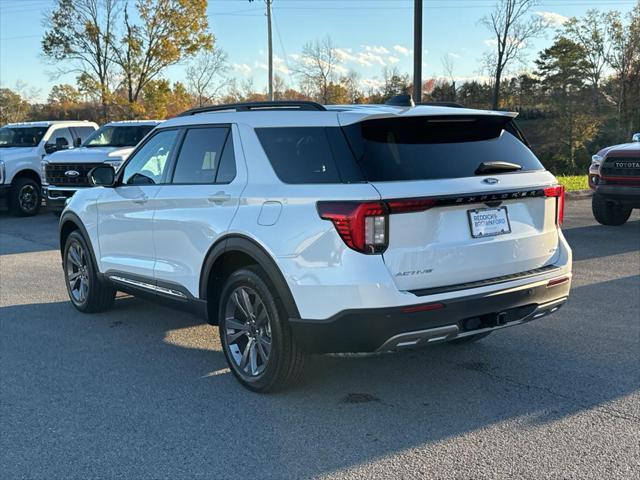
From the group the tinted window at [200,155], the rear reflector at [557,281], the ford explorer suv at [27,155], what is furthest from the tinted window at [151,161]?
the ford explorer suv at [27,155]

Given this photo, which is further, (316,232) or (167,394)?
(167,394)

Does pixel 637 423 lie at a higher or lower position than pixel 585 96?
lower

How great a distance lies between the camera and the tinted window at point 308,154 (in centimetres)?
380

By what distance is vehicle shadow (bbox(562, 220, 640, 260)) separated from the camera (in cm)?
940

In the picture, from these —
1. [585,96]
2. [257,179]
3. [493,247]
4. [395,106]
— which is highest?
[585,96]

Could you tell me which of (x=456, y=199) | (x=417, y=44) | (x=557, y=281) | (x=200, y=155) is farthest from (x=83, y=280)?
(x=417, y=44)

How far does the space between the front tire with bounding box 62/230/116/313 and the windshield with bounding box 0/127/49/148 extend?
33.1 feet

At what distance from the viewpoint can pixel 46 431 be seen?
3.83 metres

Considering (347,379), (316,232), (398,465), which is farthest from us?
(347,379)

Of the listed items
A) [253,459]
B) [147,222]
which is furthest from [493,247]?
[147,222]

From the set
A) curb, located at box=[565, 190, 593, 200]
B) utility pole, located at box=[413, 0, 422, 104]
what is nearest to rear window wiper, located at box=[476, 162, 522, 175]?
utility pole, located at box=[413, 0, 422, 104]

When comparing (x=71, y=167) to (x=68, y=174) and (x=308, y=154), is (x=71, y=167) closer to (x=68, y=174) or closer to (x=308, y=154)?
(x=68, y=174)

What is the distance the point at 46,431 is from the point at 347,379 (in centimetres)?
197

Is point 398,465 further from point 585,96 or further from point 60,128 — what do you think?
point 585,96
